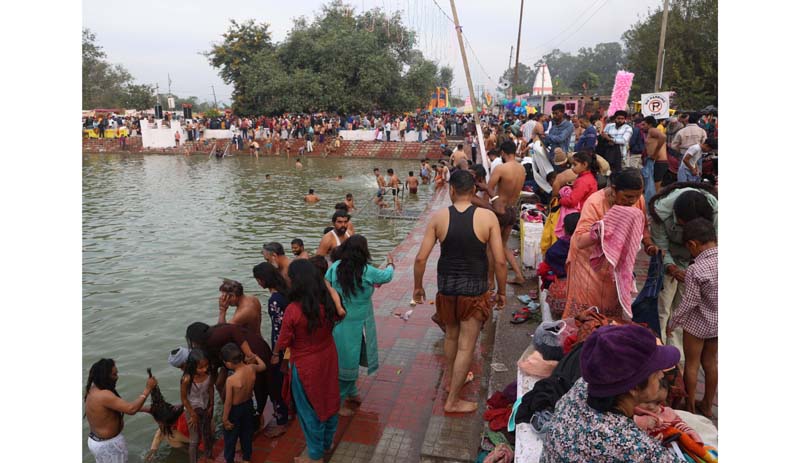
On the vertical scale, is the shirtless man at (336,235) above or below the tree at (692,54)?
below

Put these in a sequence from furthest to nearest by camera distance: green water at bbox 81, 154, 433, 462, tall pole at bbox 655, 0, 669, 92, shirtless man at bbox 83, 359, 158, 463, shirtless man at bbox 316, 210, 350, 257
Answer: tall pole at bbox 655, 0, 669, 92, green water at bbox 81, 154, 433, 462, shirtless man at bbox 316, 210, 350, 257, shirtless man at bbox 83, 359, 158, 463

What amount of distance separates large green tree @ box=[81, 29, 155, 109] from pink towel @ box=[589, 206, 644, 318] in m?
67.3

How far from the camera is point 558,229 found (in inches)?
233

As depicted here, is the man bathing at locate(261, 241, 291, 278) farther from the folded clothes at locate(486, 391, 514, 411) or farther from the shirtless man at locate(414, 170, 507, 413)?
the folded clothes at locate(486, 391, 514, 411)

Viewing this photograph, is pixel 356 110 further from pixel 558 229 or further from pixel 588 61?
pixel 588 61

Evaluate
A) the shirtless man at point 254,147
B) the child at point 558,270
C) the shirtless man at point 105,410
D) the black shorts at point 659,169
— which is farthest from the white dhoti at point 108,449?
the shirtless man at point 254,147

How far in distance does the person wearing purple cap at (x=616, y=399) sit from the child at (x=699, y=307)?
150 centimetres

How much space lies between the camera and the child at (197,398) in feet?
14.4

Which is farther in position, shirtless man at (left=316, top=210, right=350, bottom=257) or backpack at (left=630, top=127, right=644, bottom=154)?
backpack at (left=630, top=127, right=644, bottom=154)

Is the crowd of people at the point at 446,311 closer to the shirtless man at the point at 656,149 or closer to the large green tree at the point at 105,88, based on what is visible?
the shirtless man at the point at 656,149

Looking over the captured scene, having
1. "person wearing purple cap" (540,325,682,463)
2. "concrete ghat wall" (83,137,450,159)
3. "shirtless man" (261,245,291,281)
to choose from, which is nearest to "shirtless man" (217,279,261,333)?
"shirtless man" (261,245,291,281)

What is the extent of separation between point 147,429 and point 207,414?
4.87 feet

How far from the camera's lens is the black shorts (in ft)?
28.1
